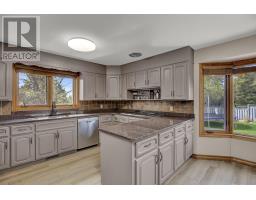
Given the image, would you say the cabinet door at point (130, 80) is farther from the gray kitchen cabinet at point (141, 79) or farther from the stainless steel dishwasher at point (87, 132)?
Result: the stainless steel dishwasher at point (87, 132)

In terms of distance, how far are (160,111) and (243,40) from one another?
7.08ft

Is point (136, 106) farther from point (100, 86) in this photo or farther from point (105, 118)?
point (100, 86)

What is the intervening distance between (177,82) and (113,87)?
199 centimetres

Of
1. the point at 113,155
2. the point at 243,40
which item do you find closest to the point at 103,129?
the point at 113,155

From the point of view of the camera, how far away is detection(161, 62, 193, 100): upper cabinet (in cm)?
288

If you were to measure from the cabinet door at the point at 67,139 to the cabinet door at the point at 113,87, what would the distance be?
1494 mm

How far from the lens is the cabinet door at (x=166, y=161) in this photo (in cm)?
191

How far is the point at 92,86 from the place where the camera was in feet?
13.1

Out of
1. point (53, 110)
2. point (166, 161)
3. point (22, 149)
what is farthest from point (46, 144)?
point (166, 161)

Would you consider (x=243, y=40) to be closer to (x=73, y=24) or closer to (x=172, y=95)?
(x=172, y=95)

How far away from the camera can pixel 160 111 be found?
3.70 m

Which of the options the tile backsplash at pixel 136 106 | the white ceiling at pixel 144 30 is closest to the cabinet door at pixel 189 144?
the tile backsplash at pixel 136 106

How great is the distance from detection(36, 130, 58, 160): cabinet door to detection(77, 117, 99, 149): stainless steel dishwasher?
552mm

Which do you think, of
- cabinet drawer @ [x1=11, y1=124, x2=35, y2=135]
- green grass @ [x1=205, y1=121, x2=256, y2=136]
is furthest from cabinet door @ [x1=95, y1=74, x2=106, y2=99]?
green grass @ [x1=205, y1=121, x2=256, y2=136]
